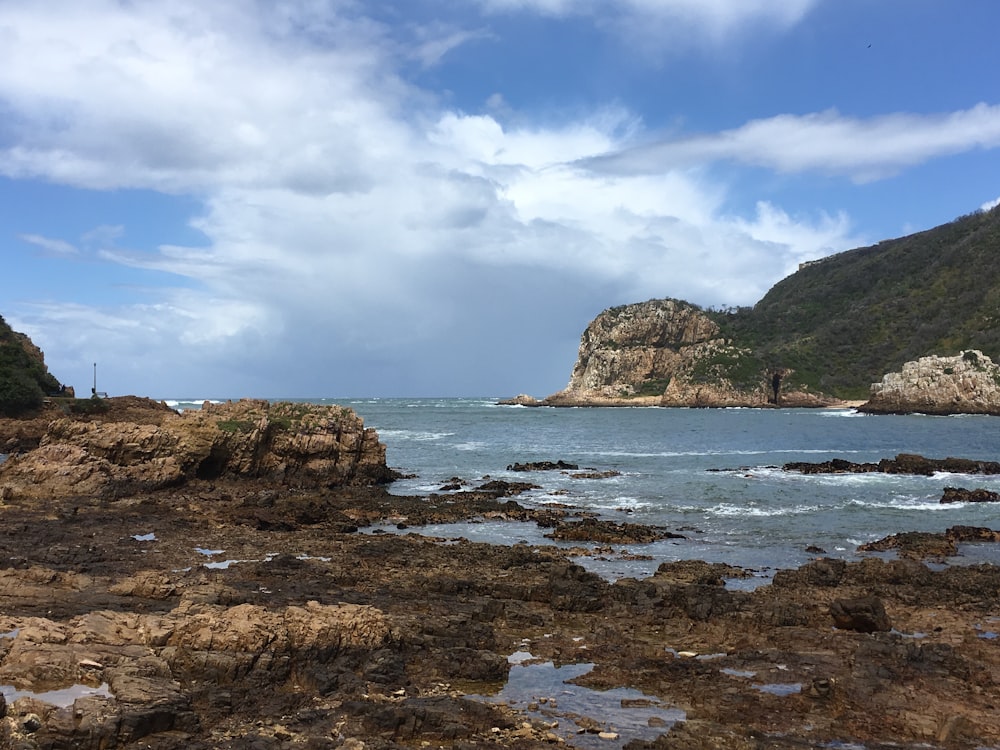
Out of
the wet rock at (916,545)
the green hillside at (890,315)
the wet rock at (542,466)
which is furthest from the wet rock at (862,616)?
the green hillside at (890,315)

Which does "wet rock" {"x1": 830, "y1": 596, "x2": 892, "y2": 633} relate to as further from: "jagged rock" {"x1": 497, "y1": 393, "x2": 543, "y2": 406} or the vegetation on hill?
"jagged rock" {"x1": 497, "y1": 393, "x2": 543, "y2": 406}

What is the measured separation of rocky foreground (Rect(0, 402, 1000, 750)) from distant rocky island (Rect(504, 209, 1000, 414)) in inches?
4113

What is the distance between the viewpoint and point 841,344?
151 m

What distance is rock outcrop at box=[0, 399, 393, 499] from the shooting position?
84.9 ft

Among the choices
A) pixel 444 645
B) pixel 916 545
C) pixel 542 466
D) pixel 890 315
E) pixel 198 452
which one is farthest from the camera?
pixel 890 315

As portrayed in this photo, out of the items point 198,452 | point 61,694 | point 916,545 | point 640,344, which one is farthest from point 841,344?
point 61,694

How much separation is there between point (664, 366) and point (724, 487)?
133 m

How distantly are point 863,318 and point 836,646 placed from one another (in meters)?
161

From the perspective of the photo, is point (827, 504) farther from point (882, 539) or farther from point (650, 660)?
point (650, 660)

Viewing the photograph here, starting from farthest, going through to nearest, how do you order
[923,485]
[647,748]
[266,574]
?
[923,485]
[266,574]
[647,748]

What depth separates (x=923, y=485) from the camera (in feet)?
116

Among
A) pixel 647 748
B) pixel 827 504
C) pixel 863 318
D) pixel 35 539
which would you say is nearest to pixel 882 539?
pixel 827 504

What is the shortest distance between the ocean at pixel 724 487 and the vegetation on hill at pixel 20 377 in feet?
71.8

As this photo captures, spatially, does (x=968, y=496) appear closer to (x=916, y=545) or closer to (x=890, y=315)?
(x=916, y=545)
